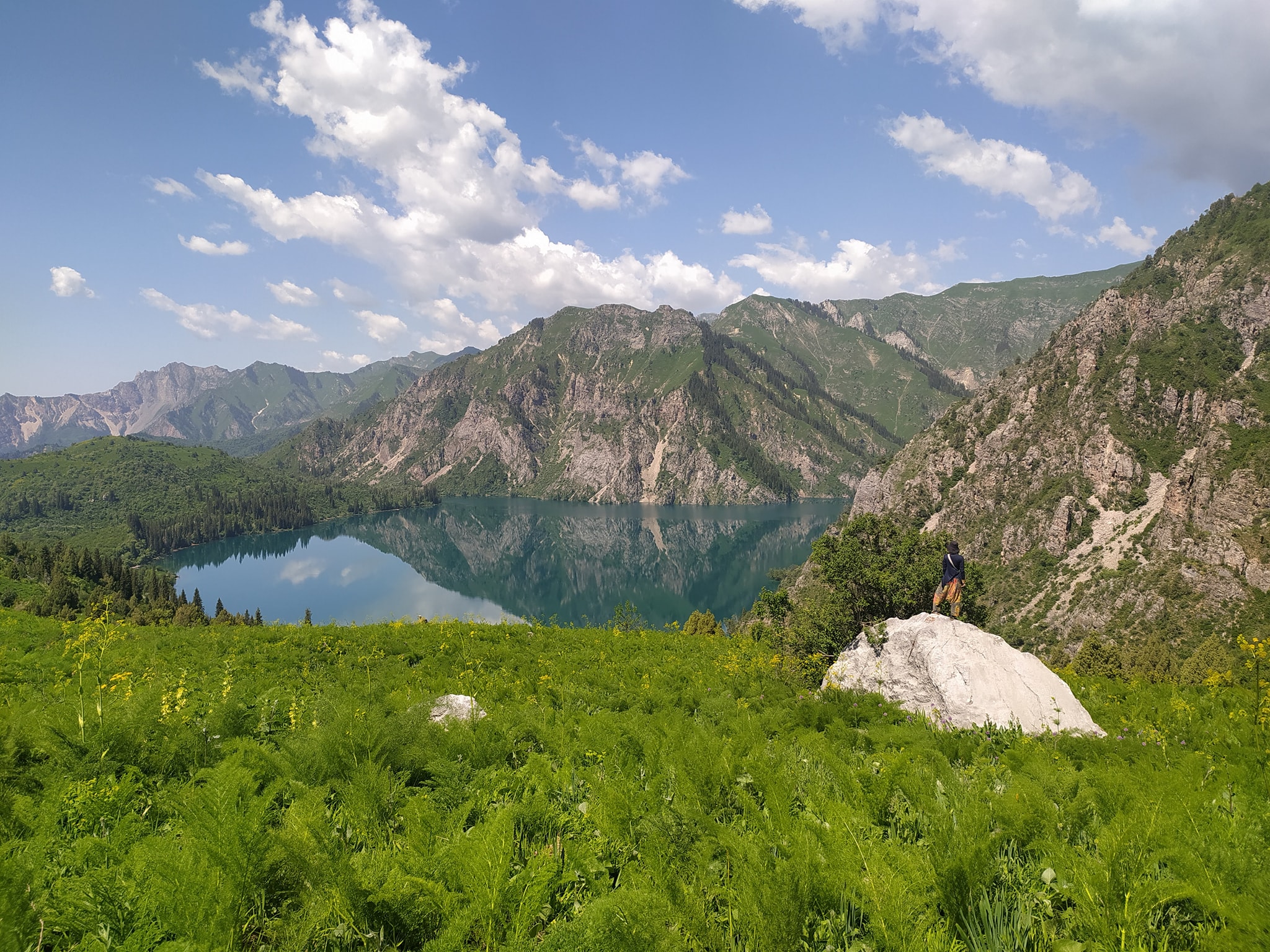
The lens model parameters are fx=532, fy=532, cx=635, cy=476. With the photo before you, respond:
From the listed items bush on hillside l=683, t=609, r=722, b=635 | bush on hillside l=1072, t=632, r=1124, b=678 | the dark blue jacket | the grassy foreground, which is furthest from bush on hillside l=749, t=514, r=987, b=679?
bush on hillside l=683, t=609, r=722, b=635

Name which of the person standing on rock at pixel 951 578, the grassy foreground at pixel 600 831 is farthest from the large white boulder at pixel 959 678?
the person standing on rock at pixel 951 578

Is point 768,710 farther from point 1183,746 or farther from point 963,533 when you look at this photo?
point 963,533

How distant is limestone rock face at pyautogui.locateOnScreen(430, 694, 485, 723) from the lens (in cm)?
975

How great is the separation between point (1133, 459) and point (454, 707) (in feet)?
535

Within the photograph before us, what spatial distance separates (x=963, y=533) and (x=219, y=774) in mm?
173070

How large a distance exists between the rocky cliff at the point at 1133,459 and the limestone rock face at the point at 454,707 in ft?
276

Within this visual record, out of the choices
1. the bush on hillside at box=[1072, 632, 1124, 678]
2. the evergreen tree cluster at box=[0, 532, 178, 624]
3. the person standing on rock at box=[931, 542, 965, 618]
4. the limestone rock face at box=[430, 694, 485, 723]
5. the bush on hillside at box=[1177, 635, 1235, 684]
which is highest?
the person standing on rock at box=[931, 542, 965, 618]

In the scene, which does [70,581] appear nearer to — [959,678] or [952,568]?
[952,568]

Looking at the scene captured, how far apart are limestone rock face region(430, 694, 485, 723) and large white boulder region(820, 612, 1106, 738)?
8056 mm

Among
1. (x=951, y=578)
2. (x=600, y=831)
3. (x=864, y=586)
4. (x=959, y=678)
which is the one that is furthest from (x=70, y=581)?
(x=959, y=678)

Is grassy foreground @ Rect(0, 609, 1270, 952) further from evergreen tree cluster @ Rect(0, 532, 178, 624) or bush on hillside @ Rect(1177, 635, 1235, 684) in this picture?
evergreen tree cluster @ Rect(0, 532, 178, 624)

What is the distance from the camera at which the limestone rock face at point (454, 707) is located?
9750 millimetres

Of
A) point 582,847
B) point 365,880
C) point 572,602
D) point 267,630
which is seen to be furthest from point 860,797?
point 572,602

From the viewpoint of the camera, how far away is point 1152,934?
11.5ft
